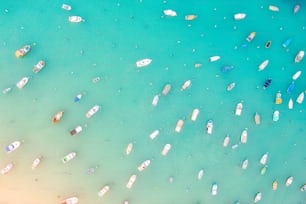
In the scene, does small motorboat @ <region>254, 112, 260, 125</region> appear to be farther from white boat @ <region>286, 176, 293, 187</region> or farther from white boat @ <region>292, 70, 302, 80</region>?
white boat @ <region>286, 176, 293, 187</region>

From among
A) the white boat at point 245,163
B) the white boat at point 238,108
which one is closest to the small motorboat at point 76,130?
the white boat at point 238,108

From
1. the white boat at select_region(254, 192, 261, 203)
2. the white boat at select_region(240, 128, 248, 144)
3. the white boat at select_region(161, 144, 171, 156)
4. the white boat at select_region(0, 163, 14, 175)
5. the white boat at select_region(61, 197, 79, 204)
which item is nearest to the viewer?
the white boat at select_region(0, 163, 14, 175)

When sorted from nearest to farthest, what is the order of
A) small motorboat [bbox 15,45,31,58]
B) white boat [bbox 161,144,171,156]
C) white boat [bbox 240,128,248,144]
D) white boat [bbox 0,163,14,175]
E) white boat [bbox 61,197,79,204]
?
small motorboat [bbox 15,45,31,58] → white boat [bbox 0,163,14,175] → white boat [bbox 61,197,79,204] → white boat [bbox 161,144,171,156] → white boat [bbox 240,128,248,144]

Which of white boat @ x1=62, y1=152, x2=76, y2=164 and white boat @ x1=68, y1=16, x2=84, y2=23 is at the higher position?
white boat @ x1=68, y1=16, x2=84, y2=23

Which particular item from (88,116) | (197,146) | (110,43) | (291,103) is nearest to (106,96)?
(88,116)

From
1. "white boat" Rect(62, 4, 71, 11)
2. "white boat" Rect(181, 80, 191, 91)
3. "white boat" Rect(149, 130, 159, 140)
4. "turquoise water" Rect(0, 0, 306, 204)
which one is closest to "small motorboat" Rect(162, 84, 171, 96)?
"turquoise water" Rect(0, 0, 306, 204)

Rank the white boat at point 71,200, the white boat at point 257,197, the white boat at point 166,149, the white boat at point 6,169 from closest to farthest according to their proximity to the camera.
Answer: the white boat at point 6,169, the white boat at point 71,200, the white boat at point 166,149, the white boat at point 257,197

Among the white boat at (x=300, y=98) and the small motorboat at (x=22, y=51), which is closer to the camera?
the small motorboat at (x=22, y=51)

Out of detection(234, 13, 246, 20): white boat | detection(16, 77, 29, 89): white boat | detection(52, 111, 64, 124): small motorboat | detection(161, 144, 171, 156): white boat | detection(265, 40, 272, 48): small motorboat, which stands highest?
detection(234, 13, 246, 20): white boat

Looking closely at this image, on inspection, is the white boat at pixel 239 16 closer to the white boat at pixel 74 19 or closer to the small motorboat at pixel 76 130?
the white boat at pixel 74 19
